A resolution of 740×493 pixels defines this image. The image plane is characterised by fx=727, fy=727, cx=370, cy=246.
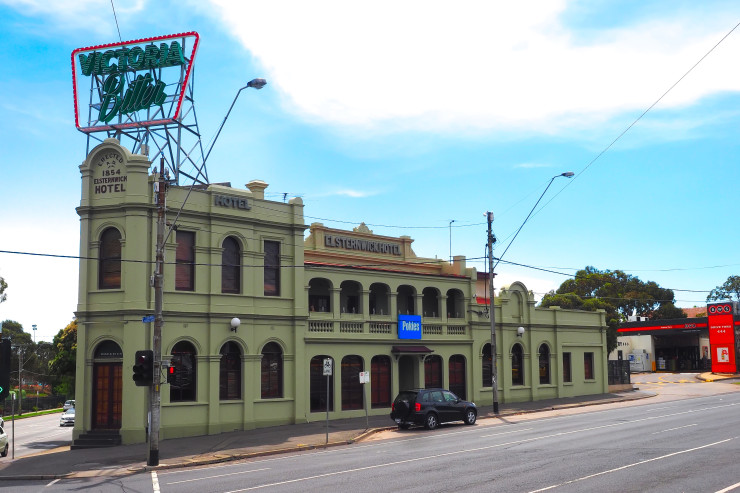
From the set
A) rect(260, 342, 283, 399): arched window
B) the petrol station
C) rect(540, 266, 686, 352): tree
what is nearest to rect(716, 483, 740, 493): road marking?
rect(260, 342, 283, 399): arched window

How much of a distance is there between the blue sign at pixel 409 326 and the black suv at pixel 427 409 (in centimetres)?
625

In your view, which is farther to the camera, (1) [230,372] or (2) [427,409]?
(1) [230,372]

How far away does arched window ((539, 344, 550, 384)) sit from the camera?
144 feet

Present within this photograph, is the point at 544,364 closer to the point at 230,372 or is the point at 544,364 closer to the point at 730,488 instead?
the point at 230,372

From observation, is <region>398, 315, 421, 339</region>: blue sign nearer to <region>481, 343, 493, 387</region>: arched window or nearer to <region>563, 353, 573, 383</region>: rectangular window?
<region>481, 343, 493, 387</region>: arched window

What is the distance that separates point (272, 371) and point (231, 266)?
4.88 meters

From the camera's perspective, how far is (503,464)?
1777 cm

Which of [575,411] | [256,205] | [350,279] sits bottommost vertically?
Result: [575,411]

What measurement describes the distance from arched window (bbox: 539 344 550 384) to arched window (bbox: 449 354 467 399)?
→ 23.1 ft

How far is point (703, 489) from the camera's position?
540 inches

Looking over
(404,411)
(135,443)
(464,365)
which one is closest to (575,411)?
(464,365)

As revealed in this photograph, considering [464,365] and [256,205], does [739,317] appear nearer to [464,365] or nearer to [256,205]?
[464,365]

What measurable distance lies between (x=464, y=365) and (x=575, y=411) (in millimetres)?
6122

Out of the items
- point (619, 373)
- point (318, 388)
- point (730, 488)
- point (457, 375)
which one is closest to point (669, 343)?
point (619, 373)
